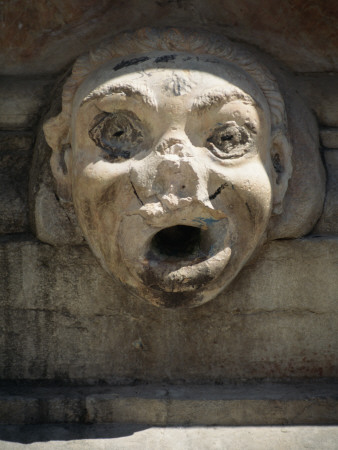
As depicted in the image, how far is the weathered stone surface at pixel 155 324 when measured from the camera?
2914mm

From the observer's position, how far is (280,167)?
2.81 meters

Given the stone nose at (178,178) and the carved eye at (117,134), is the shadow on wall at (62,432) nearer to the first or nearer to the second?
the stone nose at (178,178)

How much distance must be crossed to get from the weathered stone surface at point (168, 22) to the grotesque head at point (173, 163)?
0.68 ft

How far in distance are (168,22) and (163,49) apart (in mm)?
269

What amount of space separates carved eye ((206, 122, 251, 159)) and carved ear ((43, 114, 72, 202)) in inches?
24.1

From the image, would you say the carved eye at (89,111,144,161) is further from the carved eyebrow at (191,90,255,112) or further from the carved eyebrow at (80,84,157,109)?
the carved eyebrow at (191,90,255,112)

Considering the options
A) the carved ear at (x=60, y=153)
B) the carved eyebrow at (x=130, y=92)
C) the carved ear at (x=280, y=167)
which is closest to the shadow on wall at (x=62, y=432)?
the carved ear at (x=60, y=153)

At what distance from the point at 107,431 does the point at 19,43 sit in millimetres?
1683

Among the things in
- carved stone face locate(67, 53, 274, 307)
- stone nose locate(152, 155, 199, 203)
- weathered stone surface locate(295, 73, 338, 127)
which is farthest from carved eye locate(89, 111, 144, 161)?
weathered stone surface locate(295, 73, 338, 127)

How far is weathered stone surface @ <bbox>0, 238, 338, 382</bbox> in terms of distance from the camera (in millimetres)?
2914

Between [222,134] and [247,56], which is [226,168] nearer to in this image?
[222,134]

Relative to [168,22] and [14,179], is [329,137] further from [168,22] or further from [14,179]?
[14,179]

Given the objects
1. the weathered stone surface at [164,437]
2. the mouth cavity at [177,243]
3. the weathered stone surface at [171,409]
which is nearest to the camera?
the mouth cavity at [177,243]

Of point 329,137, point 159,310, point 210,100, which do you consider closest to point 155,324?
point 159,310
